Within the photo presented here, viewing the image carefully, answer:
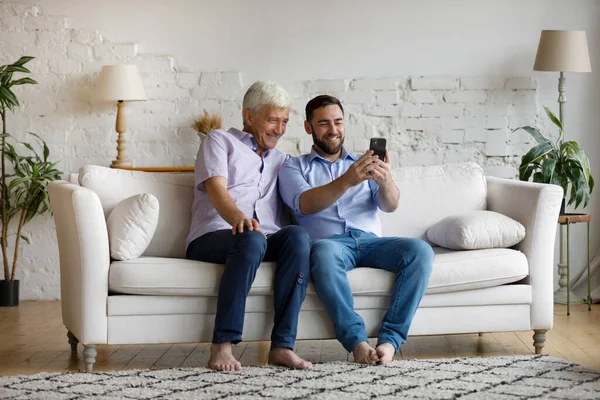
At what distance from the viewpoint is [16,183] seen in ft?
17.0

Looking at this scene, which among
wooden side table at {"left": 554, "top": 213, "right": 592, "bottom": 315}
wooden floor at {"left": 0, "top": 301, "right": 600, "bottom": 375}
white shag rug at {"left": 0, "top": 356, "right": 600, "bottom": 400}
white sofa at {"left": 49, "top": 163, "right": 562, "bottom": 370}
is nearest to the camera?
white shag rug at {"left": 0, "top": 356, "right": 600, "bottom": 400}

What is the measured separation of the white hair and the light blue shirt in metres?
0.26

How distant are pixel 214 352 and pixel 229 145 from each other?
95 cm

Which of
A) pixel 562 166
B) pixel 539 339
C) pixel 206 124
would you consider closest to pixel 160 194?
pixel 206 124

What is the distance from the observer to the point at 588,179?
4.96m

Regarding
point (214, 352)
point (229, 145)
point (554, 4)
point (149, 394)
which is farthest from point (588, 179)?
point (149, 394)

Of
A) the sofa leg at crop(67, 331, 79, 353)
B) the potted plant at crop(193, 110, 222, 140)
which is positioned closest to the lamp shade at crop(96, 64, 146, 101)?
the potted plant at crop(193, 110, 222, 140)

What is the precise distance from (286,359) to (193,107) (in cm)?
251

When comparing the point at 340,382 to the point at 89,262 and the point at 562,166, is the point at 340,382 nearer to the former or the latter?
the point at 89,262

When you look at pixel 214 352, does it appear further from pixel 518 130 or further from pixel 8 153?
pixel 518 130

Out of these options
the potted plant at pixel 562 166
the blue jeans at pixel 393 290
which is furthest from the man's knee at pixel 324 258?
the potted plant at pixel 562 166

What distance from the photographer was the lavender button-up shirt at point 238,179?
148 inches

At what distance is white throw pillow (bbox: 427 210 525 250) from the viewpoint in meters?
3.75

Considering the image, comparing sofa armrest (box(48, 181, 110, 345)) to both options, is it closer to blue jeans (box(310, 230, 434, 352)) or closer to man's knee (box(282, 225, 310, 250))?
man's knee (box(282, 225, 310, 250))
